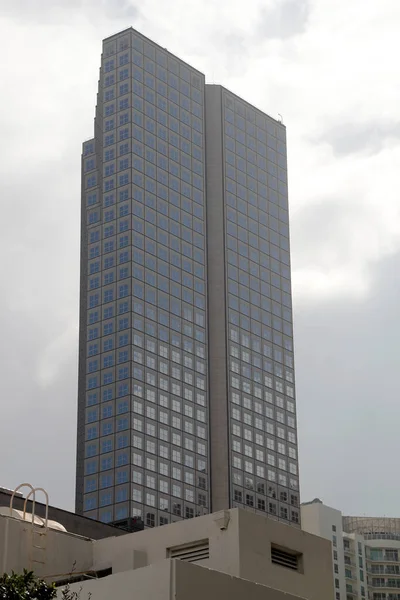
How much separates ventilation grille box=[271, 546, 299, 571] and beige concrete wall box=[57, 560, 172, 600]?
1141 cm

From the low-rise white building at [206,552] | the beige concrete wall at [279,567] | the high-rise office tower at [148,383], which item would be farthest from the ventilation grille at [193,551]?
the high-rise office tower at [148,383]

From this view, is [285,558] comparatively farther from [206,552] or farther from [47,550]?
[47,550]

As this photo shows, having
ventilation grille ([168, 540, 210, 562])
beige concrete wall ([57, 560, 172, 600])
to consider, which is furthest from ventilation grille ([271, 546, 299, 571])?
beige concrete wall ([57, 560, 172, 600])

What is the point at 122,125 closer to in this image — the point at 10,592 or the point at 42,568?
the point at 42,568

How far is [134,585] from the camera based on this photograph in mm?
38875

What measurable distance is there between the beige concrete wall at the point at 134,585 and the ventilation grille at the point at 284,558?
37.4ft

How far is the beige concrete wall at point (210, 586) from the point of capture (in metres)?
38.4

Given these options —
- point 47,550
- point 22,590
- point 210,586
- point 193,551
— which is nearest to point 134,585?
point 210,586

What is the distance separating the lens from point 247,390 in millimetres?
199750

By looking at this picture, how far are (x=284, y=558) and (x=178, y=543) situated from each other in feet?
16.0

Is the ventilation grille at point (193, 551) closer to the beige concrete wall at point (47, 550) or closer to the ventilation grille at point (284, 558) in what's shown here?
the ventilation grille at point (284, 558)

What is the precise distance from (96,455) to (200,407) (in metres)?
21.8

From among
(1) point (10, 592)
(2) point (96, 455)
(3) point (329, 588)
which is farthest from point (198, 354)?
(1) point (10, 592)

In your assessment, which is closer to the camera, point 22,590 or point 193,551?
point 22,590
